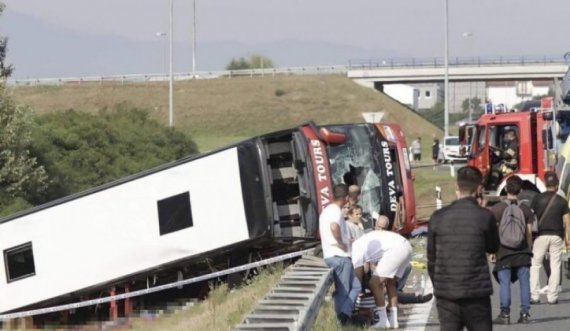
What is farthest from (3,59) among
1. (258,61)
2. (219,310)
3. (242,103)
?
(258,61)

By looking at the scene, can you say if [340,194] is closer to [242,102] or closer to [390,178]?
[390,178]

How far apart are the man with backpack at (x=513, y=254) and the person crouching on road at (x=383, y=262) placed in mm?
1170

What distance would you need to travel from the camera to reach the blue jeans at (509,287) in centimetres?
1298

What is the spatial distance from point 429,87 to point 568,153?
16164 centimetres

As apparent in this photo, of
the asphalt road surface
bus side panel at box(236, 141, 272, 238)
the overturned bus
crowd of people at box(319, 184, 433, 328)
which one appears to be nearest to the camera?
crowd of people at box(319, 184, 433, 328)

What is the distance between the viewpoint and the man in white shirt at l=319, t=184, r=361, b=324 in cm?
1232

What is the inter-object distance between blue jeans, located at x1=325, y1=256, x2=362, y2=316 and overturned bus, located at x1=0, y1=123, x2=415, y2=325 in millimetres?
5912

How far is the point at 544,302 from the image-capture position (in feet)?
49.3

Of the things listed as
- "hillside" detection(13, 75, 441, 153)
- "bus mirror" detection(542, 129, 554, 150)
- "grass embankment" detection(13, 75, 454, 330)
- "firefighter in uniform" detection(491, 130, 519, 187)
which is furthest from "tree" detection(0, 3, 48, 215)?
"hillside" detection(13, 75, 441, 153)

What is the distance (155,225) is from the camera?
734 inches

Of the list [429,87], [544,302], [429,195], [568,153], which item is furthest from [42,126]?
[429,87]

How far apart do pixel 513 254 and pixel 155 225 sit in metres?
7.21

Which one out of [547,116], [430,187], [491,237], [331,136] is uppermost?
[547,116]

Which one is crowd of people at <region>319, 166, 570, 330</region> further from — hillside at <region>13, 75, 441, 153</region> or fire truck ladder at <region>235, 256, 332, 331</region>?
hillside at <region>13, 75, 441, 153</region>
